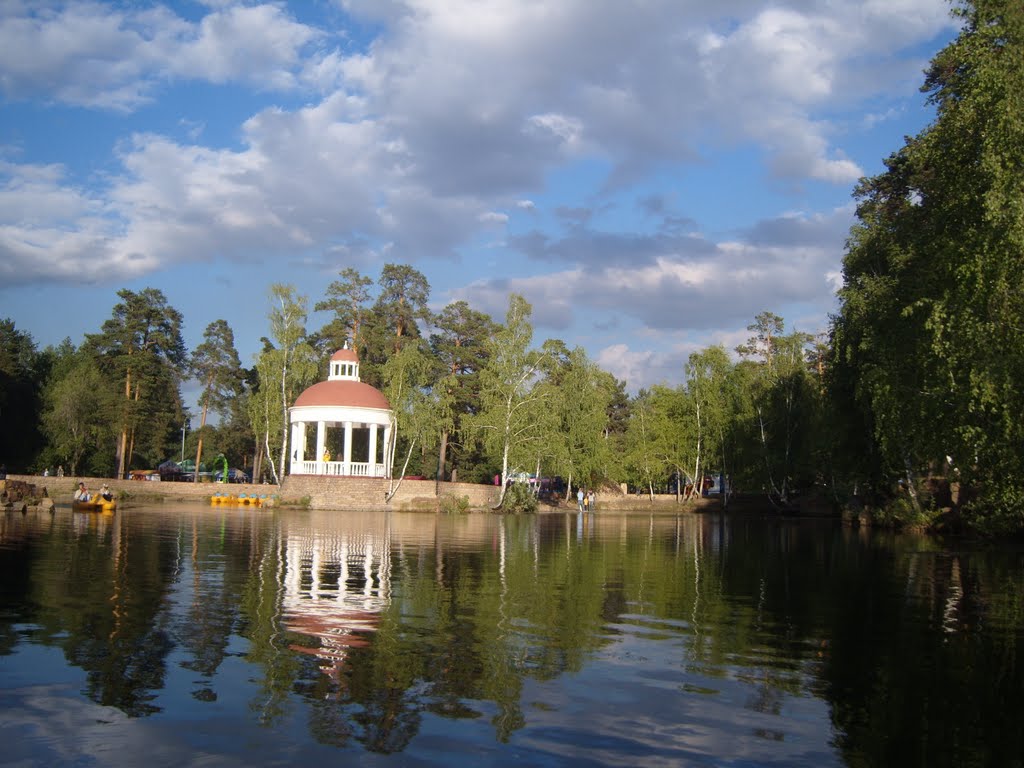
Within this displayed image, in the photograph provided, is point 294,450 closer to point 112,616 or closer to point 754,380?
point 754,380

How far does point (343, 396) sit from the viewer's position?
56156mm

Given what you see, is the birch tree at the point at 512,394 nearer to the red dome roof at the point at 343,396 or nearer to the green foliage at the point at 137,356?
the red dome roof at the point at 343,396

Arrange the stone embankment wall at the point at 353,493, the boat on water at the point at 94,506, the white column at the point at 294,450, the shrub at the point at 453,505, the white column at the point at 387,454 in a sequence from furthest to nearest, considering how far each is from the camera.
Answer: the white column at the point at 387,454 → the white column at the point at 294,450 → the shrub at the point at 453,505 → the stone embankment wall at the point at 353,493 → the boat on water at the point at 94,506

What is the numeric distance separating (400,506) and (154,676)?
150ft

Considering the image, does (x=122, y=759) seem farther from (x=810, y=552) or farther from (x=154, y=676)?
(x=810, y=552)

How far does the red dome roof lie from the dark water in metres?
36.9

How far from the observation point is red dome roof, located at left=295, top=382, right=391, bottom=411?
183 ft

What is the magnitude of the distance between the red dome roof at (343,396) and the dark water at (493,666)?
121 feet

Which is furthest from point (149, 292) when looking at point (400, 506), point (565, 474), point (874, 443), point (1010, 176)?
point (1010, 176)

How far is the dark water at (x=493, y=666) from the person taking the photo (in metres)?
6.66

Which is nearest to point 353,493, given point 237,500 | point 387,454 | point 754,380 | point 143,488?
point 387,454

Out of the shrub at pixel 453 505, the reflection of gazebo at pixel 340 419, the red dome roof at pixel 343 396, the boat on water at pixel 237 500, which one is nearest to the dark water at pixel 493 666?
the boat on water at pixel 237 500

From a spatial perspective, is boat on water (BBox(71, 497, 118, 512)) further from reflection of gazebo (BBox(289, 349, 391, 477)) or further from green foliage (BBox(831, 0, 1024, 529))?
green foliage (BBox(831, 0, 1024, 529))

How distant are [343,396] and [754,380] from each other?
36.2 m
